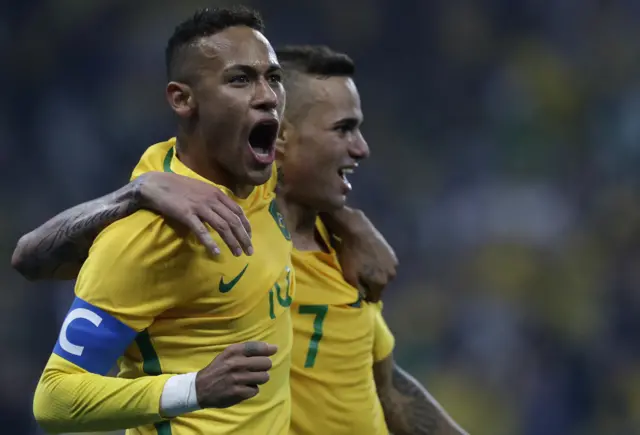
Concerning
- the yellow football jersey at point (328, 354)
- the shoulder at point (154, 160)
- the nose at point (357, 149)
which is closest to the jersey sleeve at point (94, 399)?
the shoulder at point (154, 160)

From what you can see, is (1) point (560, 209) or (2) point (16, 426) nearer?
(2) point (16, 426)

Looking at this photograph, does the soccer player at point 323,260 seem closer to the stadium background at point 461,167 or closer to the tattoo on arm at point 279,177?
the tattoo on arm at point 279,177

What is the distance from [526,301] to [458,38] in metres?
1.43

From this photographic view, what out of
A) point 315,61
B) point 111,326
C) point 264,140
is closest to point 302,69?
point 315,61

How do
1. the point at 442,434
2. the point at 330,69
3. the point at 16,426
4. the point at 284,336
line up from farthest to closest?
1. the point at 16,426
2. the point at 442,434
3. the point at 330,69
4. the point at 284,336

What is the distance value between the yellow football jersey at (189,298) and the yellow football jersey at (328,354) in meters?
0.25

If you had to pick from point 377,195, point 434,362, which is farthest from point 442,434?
point 377,195

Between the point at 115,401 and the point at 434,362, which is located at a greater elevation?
the point at 115,401

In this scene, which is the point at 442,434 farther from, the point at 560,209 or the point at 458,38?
the point at 458,38

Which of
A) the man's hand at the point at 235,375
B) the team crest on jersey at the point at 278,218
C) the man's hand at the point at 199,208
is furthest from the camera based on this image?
the team crest on jersey at the point at 278,218

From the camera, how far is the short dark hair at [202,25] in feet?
6.10

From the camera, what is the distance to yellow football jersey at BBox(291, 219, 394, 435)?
7.39 feet

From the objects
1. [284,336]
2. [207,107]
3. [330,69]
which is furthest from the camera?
[330,69]

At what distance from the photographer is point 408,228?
16.0ft
